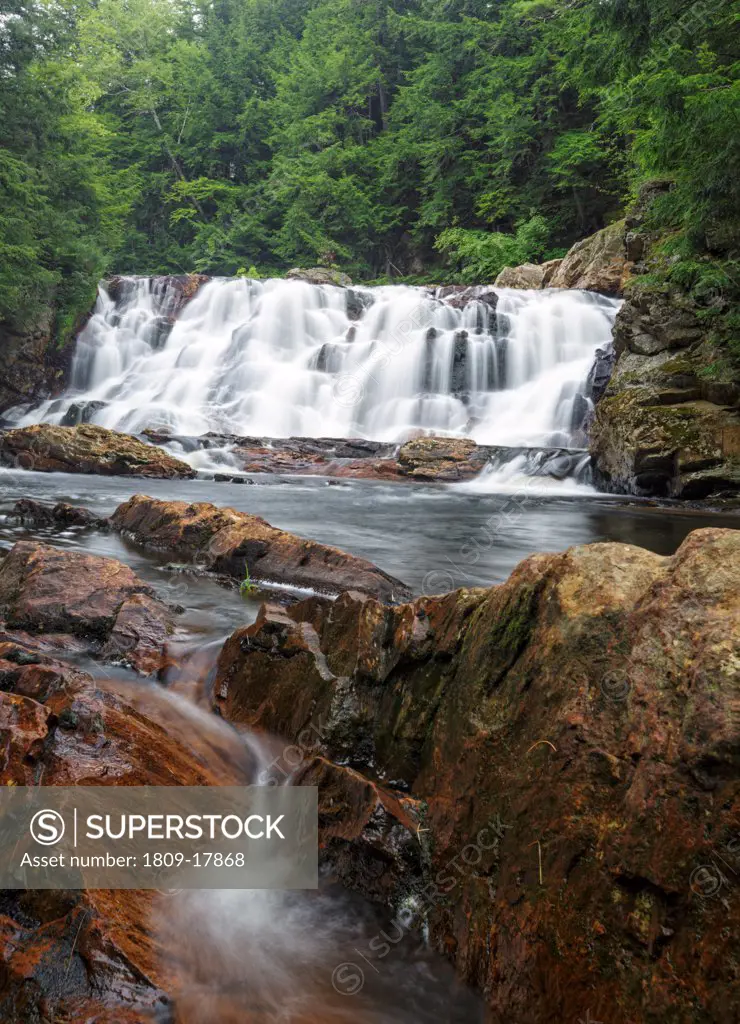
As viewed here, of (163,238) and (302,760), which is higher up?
(163,238)

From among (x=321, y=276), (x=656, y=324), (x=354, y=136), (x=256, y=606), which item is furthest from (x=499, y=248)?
(x=256, y=606)

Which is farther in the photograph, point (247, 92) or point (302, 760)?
point (247, 92)

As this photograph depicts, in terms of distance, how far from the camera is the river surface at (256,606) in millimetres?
2145

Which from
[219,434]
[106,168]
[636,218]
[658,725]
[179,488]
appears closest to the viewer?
[658,725]

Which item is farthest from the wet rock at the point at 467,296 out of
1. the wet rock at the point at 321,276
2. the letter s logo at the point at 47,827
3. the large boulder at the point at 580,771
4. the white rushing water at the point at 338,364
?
the letter s logo at the point at 47,827

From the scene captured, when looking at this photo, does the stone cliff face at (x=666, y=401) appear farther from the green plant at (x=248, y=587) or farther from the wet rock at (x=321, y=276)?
the wet rock at (x=321, y=276)

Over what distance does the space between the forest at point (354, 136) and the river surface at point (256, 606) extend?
5.29 meters

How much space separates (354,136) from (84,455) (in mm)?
28471

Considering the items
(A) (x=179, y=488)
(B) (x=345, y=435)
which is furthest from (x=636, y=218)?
(A) (x=179, y=488)

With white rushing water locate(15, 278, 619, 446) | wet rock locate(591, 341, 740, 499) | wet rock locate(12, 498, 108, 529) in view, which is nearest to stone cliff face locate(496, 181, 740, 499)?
wet rock locate(591, 341, 740, 499)

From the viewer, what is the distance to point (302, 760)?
10.5ft

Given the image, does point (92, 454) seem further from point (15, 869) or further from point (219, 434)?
point (15, 869)

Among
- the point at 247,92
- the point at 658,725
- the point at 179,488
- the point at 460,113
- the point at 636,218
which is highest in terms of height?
the point at 247,92

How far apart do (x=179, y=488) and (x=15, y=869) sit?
11209 millimetres
